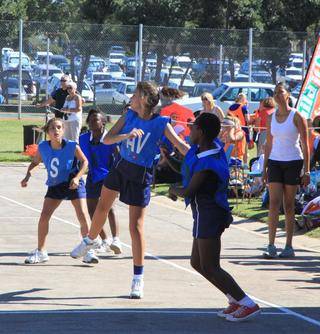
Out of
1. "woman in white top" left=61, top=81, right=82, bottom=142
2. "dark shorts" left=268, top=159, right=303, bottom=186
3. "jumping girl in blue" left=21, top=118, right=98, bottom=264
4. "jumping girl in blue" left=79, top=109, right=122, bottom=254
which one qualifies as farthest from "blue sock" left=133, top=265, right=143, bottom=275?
"woman in white top" left=61, top=81, right=82, bottom=142

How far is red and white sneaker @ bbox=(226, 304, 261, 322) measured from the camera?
8383 mm

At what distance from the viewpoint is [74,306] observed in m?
8.89

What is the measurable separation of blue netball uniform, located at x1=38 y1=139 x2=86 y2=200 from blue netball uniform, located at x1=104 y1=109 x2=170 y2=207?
1762mm

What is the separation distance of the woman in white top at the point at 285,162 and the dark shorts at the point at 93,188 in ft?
6.34

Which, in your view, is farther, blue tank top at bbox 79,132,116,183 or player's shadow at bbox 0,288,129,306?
blue tank top at bbox 79,132,116,183

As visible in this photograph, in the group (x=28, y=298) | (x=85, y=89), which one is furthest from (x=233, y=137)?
(x=85, y=89)

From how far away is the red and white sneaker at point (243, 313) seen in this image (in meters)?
8.38

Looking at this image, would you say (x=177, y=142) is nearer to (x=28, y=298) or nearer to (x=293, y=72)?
(x=28, y=298)

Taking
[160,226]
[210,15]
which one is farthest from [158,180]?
[210,15]

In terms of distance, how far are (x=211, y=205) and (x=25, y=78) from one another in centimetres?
2635

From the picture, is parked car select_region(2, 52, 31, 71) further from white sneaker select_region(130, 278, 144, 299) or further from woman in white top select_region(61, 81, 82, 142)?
white sneaker select_region(130, 278, 144, 299)

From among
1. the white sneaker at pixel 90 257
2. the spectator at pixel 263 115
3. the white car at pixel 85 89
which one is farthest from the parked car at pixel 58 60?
the white sneaker at pixel 90 257

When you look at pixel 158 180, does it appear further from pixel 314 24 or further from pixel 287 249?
pixel 314 24

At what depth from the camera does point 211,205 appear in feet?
27.9
